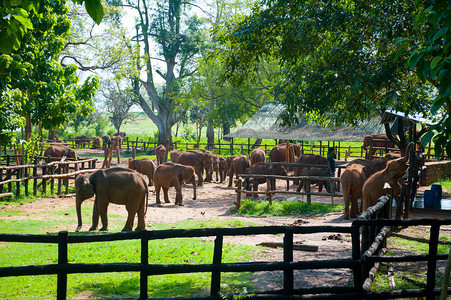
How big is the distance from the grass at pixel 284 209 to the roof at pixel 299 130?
726 centimetres

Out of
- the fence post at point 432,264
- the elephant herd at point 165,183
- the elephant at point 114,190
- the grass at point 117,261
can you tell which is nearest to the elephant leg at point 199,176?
the elephant herd at point 165,183

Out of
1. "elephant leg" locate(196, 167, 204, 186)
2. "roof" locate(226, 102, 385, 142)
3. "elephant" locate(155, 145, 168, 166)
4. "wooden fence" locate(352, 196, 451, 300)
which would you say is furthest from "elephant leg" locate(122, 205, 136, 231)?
"elephant" locate(155, 145, 168, 166)

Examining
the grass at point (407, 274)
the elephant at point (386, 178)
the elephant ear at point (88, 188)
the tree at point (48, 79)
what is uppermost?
the tree at point (48, 79)

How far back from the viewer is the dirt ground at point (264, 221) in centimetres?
793

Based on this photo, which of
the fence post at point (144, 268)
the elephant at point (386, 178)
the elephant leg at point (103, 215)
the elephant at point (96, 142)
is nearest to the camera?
the fence post at point (144, 268)

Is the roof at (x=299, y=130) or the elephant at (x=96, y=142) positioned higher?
the roof at (x=299, y=130)

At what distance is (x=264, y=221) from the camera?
1419 cm

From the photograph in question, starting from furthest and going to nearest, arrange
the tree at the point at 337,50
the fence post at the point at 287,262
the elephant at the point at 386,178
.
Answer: the elephant at the point at 386,178 → the tree at the point at 337,50 → the fence post at the point at 287,262

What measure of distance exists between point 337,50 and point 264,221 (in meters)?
5.08

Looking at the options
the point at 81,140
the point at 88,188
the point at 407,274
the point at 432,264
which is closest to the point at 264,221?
the point at 88,188

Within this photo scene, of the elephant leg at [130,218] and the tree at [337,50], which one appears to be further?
the elephant leg at [130,218]

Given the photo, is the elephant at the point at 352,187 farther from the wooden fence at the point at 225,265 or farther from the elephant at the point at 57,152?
the elephant at the point at 57,152

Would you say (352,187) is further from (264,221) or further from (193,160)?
(193,160)

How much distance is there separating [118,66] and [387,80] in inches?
991
